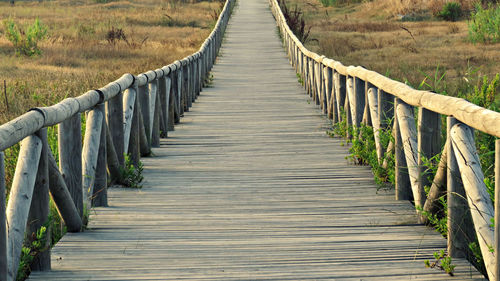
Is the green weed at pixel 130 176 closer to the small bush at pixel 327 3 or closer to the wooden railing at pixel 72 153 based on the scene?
the wooden railing at pixel 72 153

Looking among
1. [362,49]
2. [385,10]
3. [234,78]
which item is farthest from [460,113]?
[385,10]

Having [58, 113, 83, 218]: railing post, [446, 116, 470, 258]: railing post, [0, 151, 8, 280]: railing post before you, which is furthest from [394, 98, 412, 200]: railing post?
[0, 151, 8, 280]: railing post

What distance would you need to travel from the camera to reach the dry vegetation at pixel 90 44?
14652mm

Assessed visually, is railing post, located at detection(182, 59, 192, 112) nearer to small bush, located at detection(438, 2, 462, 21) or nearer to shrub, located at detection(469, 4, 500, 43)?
shrub, located at detection(469, 4, 500, 43)

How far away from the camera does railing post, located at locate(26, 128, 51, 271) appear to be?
166 inches

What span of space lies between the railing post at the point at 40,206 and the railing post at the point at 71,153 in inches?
30.2

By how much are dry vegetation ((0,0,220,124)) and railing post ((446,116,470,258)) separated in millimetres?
7620

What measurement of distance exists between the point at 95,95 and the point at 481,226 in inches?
114

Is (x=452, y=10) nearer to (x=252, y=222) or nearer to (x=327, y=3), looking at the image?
(x=327, y=3)

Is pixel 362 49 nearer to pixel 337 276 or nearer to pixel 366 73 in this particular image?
pixel 366 73

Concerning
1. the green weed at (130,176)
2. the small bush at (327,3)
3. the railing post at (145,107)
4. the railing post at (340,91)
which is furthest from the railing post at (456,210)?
the small bush at (327,3)

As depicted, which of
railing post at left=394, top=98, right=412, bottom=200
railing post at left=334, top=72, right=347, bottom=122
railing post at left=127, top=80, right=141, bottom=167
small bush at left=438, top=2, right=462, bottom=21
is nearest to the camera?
railing post at left=394, top=98, right=412, bottom=200

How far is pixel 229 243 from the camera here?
487 cm

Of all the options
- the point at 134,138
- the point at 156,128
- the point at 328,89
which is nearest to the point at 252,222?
the point at 134,138
